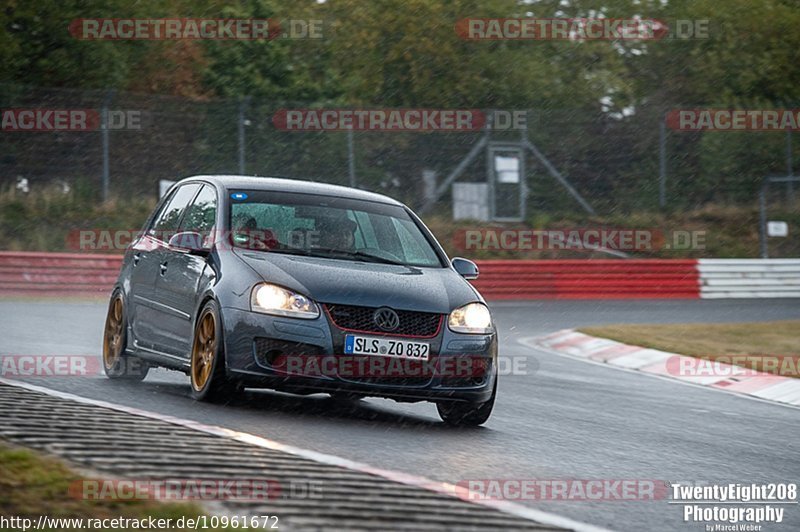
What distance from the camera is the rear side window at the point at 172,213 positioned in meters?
10.6

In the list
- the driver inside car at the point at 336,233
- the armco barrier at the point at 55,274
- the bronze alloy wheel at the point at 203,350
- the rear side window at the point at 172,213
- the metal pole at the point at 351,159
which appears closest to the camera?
the bronze alloy wheel at the point at 203,350

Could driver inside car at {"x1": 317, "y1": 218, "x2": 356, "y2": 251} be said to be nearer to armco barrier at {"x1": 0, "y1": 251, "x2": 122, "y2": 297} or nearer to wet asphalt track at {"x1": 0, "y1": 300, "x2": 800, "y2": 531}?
wet asphalt track at {"x1": 0, "y1": 300, "x2": 800, "y2": 531}

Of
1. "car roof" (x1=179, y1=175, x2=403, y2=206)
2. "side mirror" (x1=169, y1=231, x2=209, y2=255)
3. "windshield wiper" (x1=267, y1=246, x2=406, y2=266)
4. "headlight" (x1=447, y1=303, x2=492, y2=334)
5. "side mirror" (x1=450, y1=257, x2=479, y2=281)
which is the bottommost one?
"headlight" (x1=447, y1=303, x2=492, y2=334)

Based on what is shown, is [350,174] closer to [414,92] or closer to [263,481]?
[414,92]

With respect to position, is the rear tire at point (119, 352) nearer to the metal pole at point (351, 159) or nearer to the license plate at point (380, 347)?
the license plate at point (380, 347)

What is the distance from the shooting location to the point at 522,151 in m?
29.3

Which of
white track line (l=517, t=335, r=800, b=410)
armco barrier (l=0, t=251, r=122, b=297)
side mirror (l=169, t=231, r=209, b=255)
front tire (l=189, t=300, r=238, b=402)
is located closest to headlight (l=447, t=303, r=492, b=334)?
front tire (l=189, t=300, r=238, b=402)

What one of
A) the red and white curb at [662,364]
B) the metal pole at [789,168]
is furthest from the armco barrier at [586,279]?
the red and white curb at [662,364]

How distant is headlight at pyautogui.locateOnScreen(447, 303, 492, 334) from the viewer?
8992 mm

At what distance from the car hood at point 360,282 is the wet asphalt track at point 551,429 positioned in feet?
2.56

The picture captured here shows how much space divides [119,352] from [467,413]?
2928 millimetres

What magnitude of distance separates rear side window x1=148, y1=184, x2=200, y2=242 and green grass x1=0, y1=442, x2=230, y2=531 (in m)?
5.02

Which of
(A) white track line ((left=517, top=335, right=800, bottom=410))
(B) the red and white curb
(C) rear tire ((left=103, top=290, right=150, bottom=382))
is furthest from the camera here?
(B) the red and white curb

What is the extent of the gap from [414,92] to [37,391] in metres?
28.7
